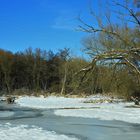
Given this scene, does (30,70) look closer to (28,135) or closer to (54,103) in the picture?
(54,103)

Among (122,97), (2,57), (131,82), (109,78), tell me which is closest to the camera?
(109,78)

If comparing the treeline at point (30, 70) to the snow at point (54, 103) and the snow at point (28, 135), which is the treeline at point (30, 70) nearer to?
the snow at point (54, 103)

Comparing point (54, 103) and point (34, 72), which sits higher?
point (34, 72)

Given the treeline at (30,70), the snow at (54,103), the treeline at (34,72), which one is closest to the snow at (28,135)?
the snow at (54,103)

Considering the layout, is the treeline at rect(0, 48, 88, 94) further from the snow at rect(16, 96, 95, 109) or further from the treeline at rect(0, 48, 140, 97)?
the snow at rect(16, 96, 95, 109)

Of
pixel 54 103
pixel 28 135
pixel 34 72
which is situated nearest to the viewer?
pixel 28 135

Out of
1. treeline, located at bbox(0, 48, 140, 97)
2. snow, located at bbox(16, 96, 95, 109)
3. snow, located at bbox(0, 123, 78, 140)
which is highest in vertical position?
treeline, located at bbox(0, 48, 140, 97)

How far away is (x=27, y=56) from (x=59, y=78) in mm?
8859

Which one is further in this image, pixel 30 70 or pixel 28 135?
pixel 30 70

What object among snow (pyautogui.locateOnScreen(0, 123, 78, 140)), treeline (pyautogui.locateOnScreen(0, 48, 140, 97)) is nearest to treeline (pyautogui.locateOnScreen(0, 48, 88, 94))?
treeline (pyautogui.locateOnScreen(0, 48, 140, 97))

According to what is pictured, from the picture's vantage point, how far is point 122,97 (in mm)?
41719

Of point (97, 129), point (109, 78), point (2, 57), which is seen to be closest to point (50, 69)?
point (2, 57)

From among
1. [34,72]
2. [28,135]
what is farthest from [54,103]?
[34,72]

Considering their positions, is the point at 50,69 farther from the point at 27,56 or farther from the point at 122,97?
the point at 122,97
